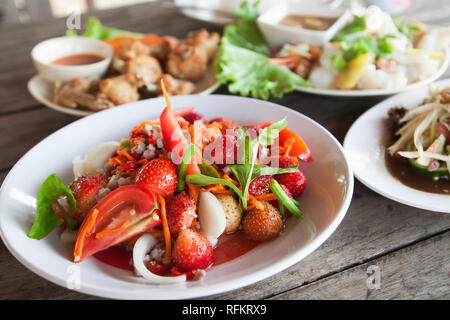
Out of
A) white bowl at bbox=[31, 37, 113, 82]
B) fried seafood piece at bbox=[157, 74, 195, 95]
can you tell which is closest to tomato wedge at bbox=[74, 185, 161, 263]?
fried seafood piece at bbox=[157, 74, 195, 95]

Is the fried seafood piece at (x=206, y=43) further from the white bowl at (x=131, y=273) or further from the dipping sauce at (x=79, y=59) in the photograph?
the white bowl at (x=131, y=273)

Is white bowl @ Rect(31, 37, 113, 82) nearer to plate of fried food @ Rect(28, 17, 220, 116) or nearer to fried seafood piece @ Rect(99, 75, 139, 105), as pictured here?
plate of fried food @ Rect(28, 17, 220, 116)

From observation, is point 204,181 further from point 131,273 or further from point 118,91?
point 118,91

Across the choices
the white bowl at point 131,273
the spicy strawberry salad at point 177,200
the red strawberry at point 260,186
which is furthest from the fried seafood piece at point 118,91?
the red strawberry at point 260,186

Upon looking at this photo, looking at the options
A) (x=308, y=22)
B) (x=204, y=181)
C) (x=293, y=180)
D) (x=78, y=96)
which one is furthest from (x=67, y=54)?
(x=293, y=180)

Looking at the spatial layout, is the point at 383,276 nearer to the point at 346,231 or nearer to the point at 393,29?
the point at 346,231
